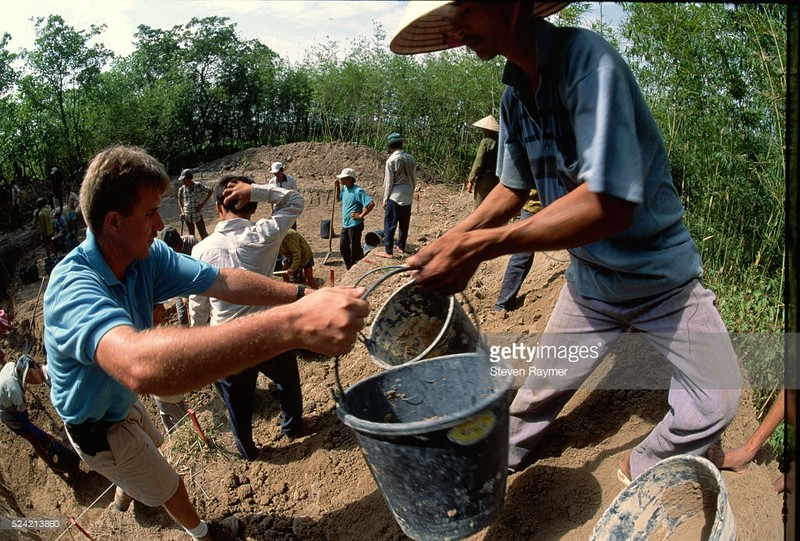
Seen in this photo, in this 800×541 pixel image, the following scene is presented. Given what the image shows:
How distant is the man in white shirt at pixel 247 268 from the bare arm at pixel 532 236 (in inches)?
80.7

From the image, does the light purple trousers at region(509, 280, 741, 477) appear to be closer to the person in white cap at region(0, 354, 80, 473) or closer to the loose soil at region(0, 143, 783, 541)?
the loose soil at region(0, 143, 783, 541)

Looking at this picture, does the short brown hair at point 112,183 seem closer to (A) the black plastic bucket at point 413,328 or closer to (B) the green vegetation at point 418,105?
(A) the black plastic bucket at point 413,328

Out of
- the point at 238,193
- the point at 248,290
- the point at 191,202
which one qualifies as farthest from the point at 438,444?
the point at 191,202

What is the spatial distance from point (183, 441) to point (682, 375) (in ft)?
11.2

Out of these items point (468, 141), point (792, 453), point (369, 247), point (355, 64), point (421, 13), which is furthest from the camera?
point (355, 64)

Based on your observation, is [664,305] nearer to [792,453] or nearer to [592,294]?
[592,294]

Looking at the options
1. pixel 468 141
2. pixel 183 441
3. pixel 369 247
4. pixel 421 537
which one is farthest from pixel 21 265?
pixel 421 537

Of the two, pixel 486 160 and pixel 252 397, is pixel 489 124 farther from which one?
pixel 252 397

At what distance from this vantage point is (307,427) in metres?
4.06

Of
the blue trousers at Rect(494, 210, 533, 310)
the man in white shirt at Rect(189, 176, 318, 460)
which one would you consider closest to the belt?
the man in white shirt at Rect(189, 176, 318, 460)

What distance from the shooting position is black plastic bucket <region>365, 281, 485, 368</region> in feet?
8.36

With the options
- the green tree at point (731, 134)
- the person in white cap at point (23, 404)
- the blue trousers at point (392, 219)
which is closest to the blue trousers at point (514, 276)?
the green tree at point (731, 134)

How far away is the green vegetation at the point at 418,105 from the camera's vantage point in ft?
12.3

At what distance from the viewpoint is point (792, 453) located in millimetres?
1302
